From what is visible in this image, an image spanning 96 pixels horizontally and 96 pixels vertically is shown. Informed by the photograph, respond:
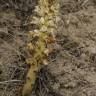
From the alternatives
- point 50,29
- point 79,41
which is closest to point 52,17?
point 50,29

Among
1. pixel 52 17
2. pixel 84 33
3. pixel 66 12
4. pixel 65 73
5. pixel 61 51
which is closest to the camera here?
pixel 52 17

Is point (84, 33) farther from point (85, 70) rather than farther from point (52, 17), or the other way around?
point (52, 17)

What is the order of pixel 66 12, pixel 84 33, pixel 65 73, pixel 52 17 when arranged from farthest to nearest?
pixel 66 12
pixel 84 33
pixel 65 73
pixel 52 17

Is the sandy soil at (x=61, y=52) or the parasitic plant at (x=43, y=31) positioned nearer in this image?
the parasitic plant at (x=43, y=31)

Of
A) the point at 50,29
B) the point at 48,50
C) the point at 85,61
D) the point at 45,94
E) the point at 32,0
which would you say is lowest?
the point at 45,94

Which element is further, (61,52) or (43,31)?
(61,52)

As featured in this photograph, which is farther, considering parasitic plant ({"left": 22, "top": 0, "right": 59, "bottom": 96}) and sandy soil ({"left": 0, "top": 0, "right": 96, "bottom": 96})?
sandy soil ({"left": 0, "top": 0, "right": 96, "bottom": 96})

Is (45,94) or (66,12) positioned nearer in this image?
(45,94)

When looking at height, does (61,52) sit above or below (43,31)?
below
